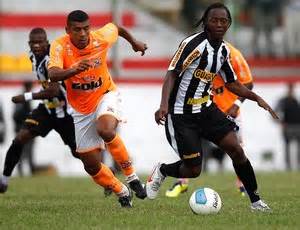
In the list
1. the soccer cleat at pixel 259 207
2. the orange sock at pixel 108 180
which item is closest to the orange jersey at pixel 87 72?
the orange sock at pixel 108 180

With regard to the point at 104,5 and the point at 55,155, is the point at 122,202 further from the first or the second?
the point at 104,5

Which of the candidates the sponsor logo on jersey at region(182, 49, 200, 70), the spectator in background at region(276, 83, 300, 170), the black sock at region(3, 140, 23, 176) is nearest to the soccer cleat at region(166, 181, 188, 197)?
the black sock at region(3, 140, 23, 176)

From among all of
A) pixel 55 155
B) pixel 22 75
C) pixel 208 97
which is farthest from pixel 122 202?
pixel 22 75

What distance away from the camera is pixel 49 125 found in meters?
14.8

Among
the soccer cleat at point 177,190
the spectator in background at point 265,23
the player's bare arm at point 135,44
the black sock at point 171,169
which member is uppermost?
the player's bare arm at point 135,44

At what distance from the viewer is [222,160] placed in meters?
26.3

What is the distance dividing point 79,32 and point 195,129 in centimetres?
179

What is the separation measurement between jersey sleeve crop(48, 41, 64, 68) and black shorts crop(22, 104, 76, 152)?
3.62m

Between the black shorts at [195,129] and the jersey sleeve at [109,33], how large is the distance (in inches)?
49.5

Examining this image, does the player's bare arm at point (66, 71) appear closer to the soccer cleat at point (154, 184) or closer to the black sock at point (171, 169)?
the black sock at point (171, 169)

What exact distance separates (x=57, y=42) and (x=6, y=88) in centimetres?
1531

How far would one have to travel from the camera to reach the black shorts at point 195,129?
1105 cm

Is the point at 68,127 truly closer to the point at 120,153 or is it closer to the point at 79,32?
the point at 120,153

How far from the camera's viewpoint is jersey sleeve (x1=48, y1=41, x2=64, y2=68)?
36.2 ft
